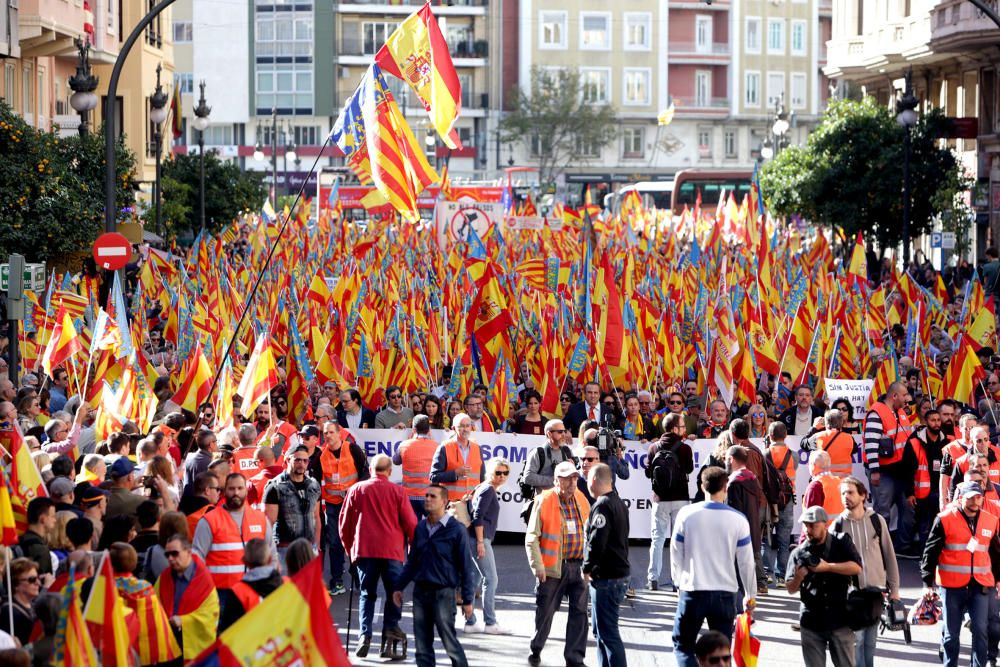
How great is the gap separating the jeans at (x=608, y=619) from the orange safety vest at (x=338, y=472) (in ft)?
10.5

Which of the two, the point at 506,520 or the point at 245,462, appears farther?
the point at 506,520

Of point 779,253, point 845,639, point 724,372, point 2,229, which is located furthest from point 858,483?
point 779,253

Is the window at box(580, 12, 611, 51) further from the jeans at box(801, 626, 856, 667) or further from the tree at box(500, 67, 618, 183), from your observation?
the jeans at box(801, 626, 856, 667)

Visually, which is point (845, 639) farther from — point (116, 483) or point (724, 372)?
point (724, 372)

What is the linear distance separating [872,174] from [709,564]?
111 ft

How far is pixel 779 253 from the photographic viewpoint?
33.8 metres

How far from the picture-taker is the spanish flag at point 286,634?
269 inches

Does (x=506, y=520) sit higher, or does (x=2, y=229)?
(x=2, y=229)

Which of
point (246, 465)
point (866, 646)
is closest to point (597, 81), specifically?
point (246, 465)

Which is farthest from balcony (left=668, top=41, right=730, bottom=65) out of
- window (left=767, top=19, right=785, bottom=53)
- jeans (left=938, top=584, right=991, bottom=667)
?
jeans (left=938, top=584, right=991, bottom=667)

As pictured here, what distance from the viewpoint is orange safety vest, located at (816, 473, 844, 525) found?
40.2ft

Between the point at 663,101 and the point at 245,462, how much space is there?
276 ft

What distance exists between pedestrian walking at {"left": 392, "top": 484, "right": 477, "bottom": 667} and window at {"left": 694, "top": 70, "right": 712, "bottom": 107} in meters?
86.2

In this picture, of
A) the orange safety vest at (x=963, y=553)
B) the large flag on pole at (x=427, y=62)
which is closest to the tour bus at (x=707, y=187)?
the large flag on pole at (x=427, y=62)
